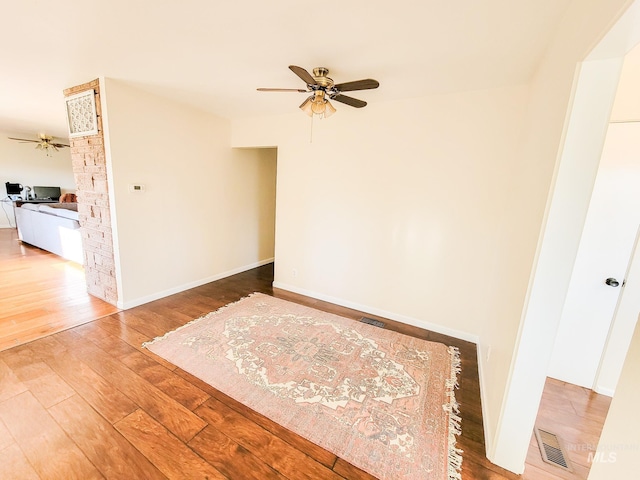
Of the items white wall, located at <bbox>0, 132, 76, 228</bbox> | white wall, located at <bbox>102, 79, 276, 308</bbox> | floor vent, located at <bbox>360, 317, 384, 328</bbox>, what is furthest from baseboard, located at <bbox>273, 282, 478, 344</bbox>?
white wall, located at <bbox>0, 132, 76, 228</bbox>

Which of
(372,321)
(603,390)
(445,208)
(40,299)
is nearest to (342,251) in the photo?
(372,321)

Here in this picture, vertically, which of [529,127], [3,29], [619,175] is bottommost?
[619,175]

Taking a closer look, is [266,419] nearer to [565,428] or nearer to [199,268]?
[565,428]

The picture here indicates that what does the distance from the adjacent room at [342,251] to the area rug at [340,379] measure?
0.06ft

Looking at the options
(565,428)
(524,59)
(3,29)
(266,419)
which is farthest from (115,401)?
(524,59)

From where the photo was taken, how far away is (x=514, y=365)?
4.57 ft

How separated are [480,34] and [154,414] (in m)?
3.27

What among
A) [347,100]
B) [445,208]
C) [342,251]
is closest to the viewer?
[347,100]

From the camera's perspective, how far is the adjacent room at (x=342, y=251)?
1.41 meters

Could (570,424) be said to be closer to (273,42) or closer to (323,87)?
(323,87)

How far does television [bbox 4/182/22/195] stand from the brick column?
20.6ft

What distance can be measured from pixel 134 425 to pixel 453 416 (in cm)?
211

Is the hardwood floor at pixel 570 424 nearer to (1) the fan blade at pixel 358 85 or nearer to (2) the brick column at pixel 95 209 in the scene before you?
(1) the fan blade at pixel 358 85

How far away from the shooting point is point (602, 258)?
202 centimetres
